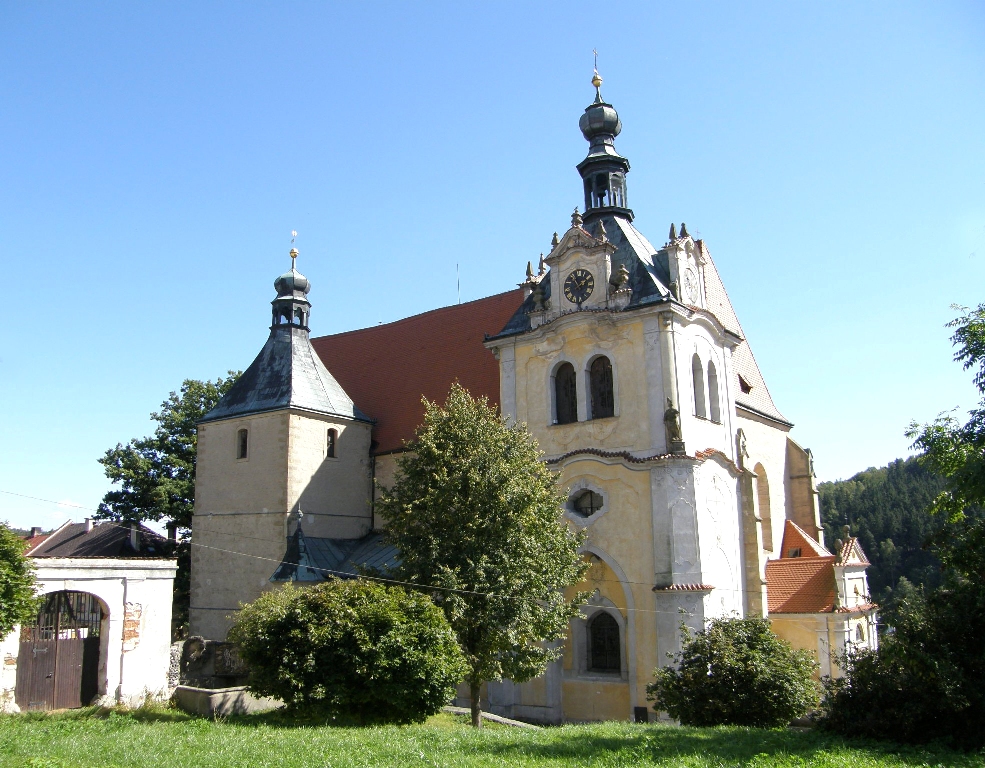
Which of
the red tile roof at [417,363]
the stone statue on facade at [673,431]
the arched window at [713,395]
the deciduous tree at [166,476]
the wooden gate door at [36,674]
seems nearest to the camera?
the wooden gate door at [36,674]

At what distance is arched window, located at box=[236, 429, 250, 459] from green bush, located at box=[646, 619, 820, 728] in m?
15.2

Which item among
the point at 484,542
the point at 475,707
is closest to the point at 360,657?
the point at 475,707

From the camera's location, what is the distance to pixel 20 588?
16.6 m

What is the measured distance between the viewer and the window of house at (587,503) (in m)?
21.0

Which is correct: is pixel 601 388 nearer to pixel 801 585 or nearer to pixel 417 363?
pixel 801 585

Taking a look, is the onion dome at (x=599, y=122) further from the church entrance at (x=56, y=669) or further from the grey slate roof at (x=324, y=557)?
the church entrance at (x=56, y=669)

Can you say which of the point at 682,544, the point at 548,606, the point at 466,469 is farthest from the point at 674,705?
the point at 466,469

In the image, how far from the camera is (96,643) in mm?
20562

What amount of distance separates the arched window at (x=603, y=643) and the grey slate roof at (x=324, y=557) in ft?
19.1

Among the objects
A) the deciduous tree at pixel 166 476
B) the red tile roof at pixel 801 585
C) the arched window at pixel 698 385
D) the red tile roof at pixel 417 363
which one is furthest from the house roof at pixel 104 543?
the red tile roof at pixel 801 585

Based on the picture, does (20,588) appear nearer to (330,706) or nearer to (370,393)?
(330,706)

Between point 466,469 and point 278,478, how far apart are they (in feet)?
32.2

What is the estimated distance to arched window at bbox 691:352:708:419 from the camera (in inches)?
870

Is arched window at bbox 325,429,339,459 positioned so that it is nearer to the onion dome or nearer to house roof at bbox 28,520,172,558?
house roof at bbox 28,520,172,558
